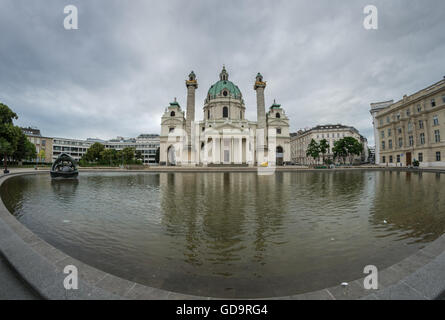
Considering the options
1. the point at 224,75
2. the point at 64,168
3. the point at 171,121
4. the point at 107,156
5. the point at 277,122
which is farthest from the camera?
the point at 224,75

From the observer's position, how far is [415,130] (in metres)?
42.7

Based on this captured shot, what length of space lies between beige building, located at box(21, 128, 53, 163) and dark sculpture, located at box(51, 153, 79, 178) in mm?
85029

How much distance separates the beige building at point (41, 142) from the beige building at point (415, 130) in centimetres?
12647

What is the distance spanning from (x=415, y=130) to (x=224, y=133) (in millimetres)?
44612

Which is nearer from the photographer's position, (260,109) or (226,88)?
(260,109)

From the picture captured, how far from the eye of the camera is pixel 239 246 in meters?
4.62

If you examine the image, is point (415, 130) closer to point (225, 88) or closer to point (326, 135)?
point (326, 135)

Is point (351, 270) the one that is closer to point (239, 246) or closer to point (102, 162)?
point (239, 246)

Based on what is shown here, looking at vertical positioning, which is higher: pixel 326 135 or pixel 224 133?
pixel 326 135

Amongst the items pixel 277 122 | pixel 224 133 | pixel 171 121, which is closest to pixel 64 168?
pixel 224 133

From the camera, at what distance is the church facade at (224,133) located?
5994 cm

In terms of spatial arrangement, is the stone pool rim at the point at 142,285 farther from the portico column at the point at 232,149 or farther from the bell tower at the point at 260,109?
the bell tower at the point at 260,109

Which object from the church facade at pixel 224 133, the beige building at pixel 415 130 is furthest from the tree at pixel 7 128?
the beige building at pixel 415 130
